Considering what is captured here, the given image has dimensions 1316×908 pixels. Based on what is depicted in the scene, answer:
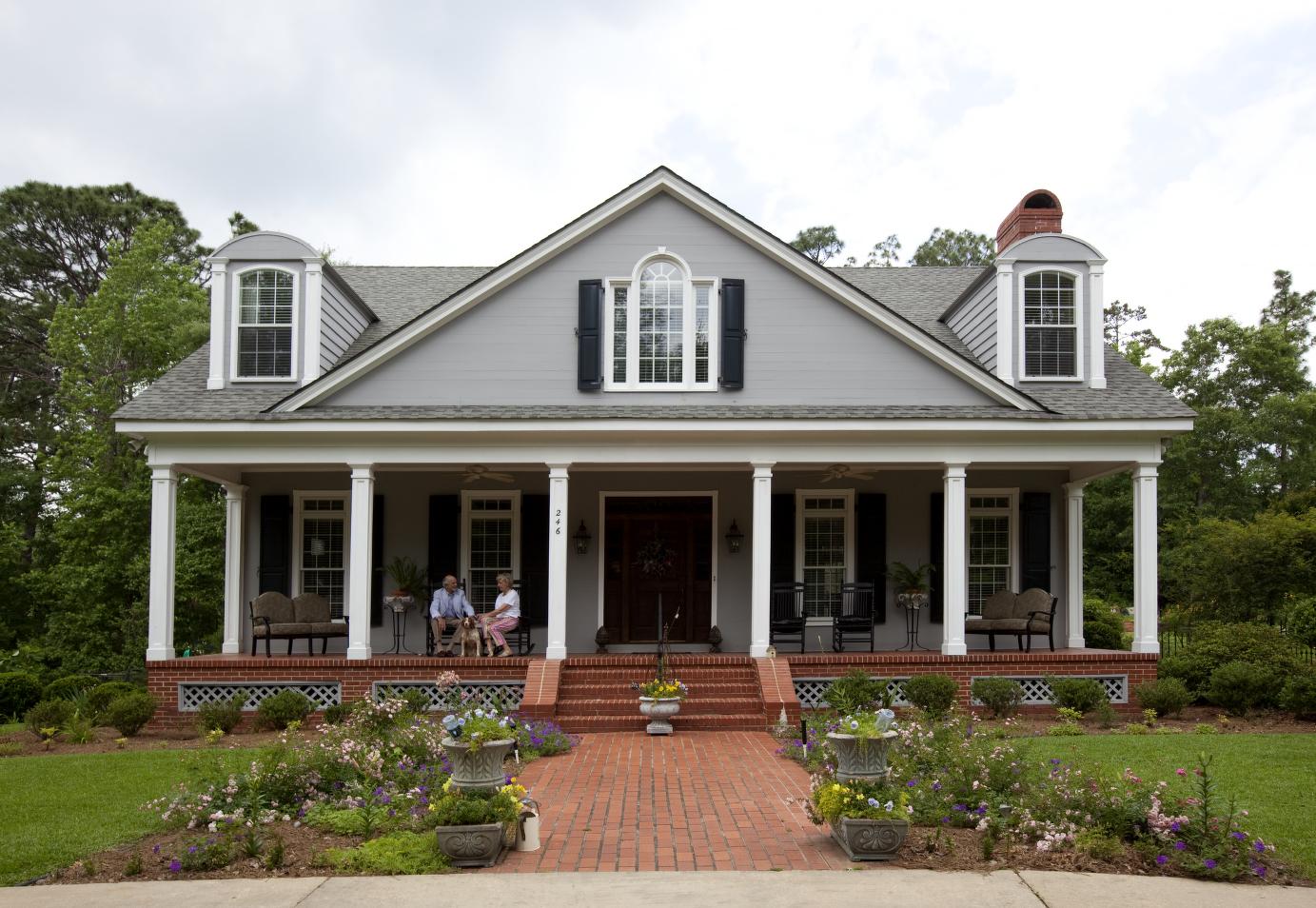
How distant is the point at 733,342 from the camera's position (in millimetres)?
15641

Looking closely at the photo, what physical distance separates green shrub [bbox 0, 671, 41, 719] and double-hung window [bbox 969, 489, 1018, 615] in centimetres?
1469

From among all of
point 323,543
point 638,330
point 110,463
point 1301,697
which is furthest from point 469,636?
point 110,463

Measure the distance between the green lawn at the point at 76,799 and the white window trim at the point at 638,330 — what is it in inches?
269

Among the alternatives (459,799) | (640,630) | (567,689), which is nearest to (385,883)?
(459,799)

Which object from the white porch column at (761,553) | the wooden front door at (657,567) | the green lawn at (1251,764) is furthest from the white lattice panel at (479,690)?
the green lawn at (1251,764)

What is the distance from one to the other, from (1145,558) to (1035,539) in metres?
2.22

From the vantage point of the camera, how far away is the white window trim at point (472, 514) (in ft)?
57.0

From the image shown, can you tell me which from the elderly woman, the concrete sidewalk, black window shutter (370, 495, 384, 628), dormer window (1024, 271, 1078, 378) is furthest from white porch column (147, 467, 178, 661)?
dormer window (1024, 271, 1078, 378)

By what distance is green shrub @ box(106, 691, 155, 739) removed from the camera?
44.5 ft

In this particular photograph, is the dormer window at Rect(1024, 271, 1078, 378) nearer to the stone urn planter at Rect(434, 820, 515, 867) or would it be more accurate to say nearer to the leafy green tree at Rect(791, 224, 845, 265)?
the stone urn planter at Rect(434, 820, 515, 867)

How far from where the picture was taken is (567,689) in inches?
566

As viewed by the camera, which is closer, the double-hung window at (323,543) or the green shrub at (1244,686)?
the green shrub at (1244,686)

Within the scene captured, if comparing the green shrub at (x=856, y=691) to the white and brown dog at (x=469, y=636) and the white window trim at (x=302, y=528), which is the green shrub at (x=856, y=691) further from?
the white window trim at (x=302, y=528)

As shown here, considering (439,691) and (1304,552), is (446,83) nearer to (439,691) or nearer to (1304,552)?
(439,691)
